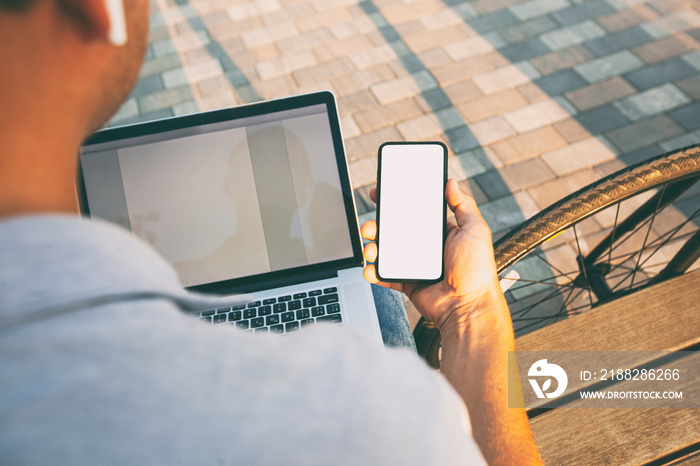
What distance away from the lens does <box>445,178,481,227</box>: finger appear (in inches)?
53.3

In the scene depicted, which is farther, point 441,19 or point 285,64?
point 441,19

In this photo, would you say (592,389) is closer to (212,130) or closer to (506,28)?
(212,130)

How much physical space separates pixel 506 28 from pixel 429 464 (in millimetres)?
3662

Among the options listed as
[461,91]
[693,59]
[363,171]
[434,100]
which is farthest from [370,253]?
[693,59]

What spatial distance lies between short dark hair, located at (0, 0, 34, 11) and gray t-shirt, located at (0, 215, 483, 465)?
219mm

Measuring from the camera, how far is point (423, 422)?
49 cm

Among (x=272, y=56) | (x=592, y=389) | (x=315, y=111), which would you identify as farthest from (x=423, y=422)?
(x=272, y=56)

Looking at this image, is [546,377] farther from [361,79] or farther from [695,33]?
[695,33]

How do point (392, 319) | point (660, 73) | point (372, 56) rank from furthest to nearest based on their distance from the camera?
point (372, 56) → point (660, 73) → point (392, 319)

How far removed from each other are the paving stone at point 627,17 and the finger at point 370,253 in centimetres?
314

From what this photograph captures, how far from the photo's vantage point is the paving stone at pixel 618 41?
3184mm

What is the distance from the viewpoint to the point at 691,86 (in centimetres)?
289

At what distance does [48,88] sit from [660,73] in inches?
143

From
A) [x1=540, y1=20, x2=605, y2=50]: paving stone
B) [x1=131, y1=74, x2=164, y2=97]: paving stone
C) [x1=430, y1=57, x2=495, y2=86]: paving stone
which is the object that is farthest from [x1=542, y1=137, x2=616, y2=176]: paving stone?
[x1=131, y1=74, x2=164, y2=97]: paving stone
